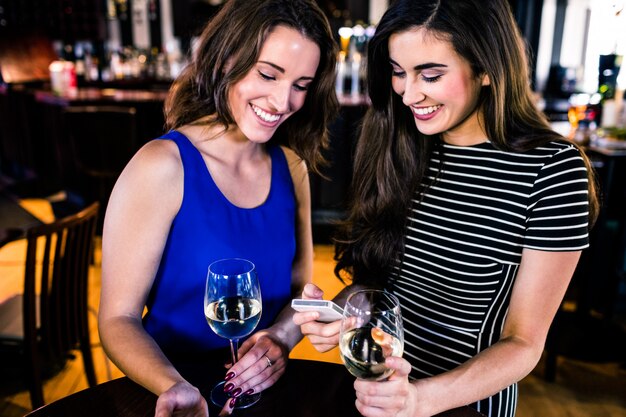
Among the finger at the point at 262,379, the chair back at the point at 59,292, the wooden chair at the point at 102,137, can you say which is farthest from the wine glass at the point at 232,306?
the wooden chair at the point at 102,137

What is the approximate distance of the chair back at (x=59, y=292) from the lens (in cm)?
215

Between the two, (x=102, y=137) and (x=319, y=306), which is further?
(x=102, y=137)

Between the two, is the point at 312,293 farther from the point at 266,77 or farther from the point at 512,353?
the point at 266,77

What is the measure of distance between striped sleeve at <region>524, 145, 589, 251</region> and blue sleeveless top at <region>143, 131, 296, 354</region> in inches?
27.6

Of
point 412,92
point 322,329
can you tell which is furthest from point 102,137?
point 322,329

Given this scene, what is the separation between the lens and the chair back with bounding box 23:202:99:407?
2146 mm

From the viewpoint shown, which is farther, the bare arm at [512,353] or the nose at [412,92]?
the nose at [412,92]

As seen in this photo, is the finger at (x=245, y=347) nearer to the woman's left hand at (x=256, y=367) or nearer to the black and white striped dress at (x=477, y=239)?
the woman's left hand at (x=256, y=367)

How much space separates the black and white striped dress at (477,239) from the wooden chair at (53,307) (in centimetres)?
140

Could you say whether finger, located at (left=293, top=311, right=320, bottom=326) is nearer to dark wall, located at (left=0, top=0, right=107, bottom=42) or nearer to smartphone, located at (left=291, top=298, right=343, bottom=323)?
smartphone, located at (left=291, top=298, right=343, bottom=323)

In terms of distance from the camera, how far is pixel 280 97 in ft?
4.67

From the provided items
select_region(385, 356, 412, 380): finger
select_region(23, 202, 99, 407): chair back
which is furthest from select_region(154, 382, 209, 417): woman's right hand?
select_region(23, 202, 99, 407): chair back

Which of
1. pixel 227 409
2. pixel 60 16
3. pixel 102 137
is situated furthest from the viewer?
pixel 60 16

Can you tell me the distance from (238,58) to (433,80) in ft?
1.65
